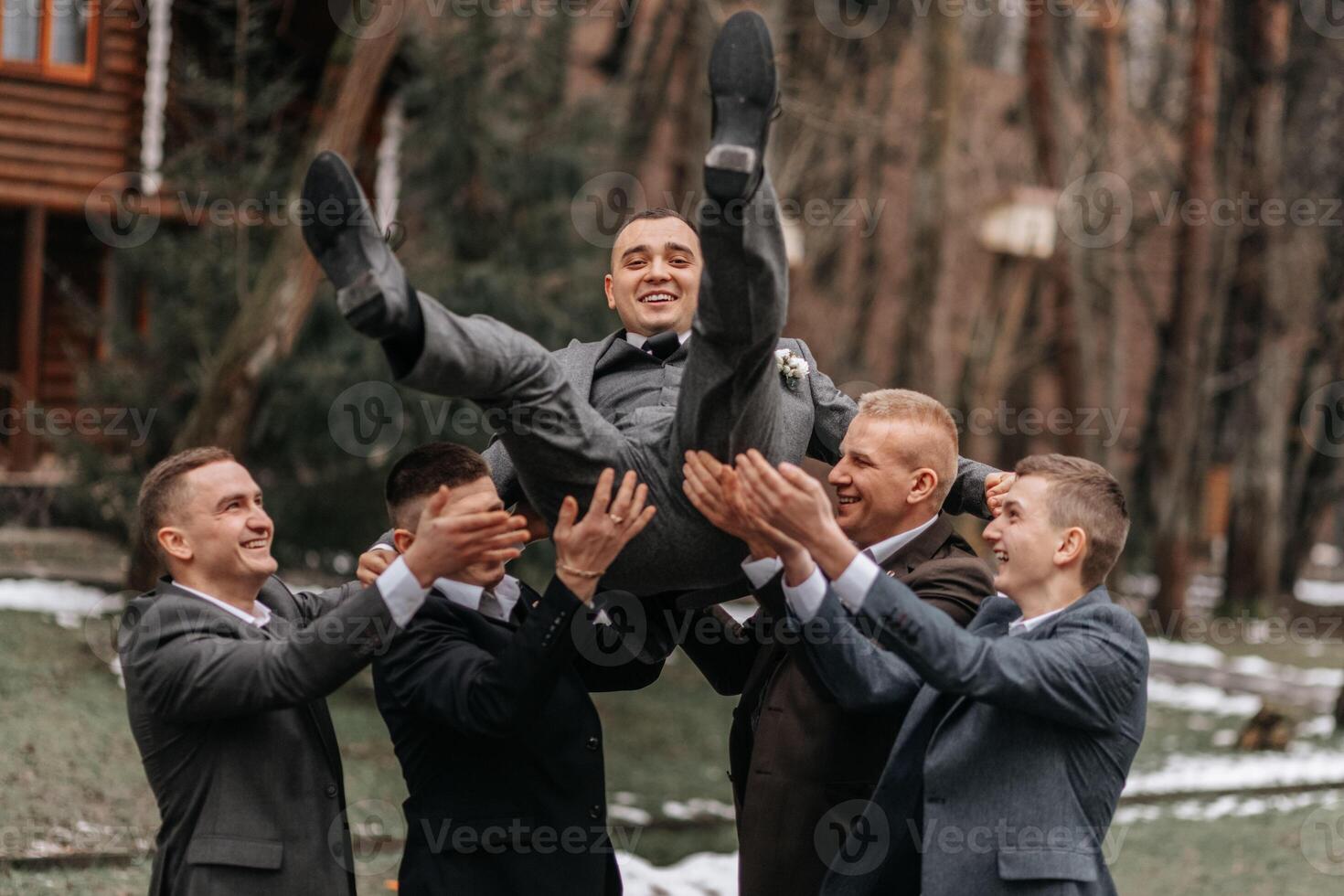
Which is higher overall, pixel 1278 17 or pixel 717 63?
pixel 1278 17

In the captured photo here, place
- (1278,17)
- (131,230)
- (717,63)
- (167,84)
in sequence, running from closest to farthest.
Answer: (717,63)
(131,230)
(167,84)
(1278,17)

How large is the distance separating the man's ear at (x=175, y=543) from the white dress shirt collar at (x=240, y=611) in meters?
0.07

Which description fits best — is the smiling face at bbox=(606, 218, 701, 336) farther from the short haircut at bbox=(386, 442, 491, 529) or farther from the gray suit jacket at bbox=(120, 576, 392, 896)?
the gray suit jacket at bbox=(120, 576, 392, 896)

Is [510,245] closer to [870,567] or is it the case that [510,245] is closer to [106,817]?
[106,817]

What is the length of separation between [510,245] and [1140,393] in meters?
18.8

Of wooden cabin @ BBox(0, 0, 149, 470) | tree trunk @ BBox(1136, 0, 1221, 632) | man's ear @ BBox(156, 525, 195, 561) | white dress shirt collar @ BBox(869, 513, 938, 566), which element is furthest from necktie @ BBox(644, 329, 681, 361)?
tree trunk @ BBox(1136, 0, 1221, 632)

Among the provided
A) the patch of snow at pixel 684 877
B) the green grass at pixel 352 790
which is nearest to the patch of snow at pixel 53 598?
the green grass at pixel 352 790

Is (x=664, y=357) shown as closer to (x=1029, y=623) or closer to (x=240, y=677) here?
(x=1029, y=623)

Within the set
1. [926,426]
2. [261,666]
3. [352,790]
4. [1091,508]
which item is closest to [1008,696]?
[1091,508]

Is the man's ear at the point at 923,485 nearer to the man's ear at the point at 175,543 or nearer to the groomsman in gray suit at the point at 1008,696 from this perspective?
the groomsman in gray suit at the point at 1008,696

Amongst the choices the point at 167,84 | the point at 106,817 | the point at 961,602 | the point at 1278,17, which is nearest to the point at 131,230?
the point at 167,84

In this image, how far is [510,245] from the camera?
1064 cm

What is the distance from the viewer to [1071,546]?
3010 mm

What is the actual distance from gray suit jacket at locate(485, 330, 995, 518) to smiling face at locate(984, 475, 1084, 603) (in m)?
0.63
